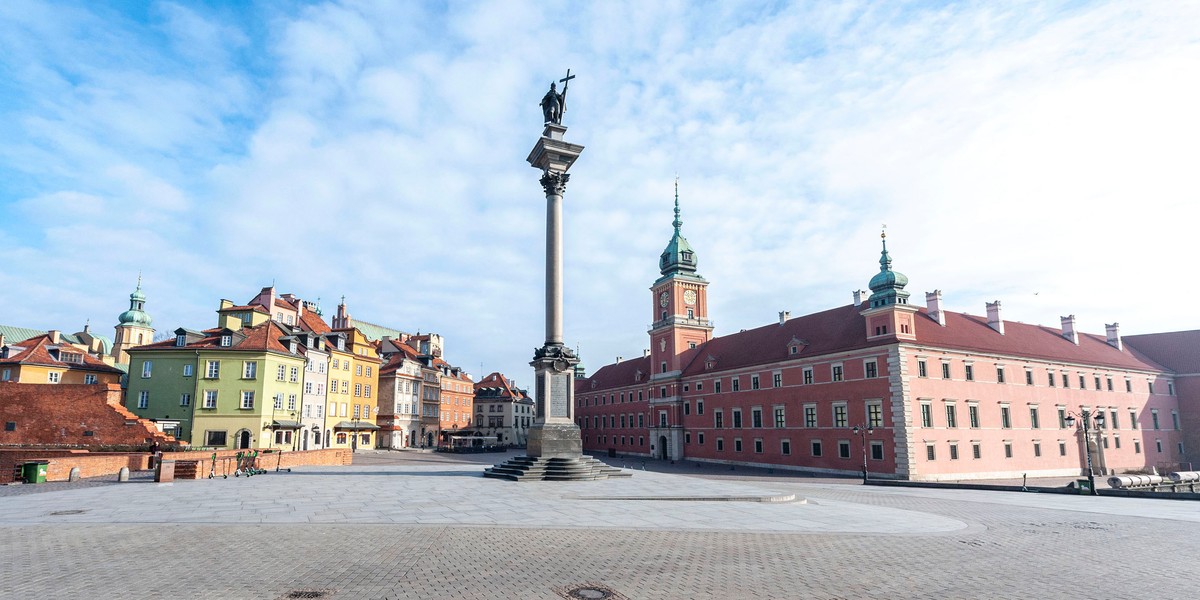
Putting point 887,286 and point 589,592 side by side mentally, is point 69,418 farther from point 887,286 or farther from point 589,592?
point 887,286

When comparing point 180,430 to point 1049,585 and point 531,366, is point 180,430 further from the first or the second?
point 1049,585

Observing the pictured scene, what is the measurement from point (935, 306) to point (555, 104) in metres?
37.7

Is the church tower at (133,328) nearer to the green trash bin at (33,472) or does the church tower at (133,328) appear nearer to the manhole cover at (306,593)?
the green trash bin at (33,472)

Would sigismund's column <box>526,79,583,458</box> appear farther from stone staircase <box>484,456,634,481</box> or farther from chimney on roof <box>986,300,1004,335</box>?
chimney on roof <box>986,300,1004,335</box>

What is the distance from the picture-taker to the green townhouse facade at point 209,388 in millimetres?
47000

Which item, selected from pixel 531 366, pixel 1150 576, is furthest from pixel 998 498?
pixel 531 366

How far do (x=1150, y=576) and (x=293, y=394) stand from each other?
55724 millimetres

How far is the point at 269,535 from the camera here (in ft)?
43.8

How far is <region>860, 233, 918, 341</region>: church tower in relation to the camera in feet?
151

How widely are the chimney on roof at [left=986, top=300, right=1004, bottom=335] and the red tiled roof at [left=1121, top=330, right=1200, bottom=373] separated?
991 inches

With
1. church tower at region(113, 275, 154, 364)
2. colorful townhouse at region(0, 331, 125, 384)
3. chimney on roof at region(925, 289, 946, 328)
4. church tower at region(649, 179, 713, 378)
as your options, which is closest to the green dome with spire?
church tower at region(113, 275, 154, 364)

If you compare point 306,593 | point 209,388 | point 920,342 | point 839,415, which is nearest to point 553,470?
point 306,593

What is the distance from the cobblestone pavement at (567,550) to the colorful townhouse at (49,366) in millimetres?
37543

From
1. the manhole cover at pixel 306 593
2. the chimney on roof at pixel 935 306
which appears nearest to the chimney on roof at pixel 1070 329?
the chimney on roof at pixel 935 306
